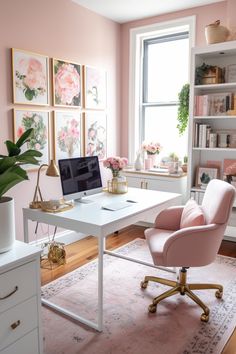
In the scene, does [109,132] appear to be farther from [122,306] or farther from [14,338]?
[14,338]

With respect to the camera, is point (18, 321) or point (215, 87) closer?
point (18, 321)

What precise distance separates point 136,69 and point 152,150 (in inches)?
45.2

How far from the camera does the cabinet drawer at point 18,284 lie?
1.50 meters

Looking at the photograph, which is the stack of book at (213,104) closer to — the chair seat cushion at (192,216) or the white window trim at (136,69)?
the white window trim at (136,69)

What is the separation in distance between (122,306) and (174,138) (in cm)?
255

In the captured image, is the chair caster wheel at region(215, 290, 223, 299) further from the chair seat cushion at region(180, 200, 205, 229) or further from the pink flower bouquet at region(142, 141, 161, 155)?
the pink flower bouquet at region(142, 141, 161, 155)

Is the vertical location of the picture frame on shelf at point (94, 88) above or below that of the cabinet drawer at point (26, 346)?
above

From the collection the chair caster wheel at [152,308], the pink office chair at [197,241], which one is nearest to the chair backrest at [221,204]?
the pink office chair at [197,241]

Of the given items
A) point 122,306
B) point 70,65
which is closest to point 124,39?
point 70,65

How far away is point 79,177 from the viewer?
267 centimetres

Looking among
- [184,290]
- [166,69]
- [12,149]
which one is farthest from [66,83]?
[184,290]

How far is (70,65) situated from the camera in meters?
3.65

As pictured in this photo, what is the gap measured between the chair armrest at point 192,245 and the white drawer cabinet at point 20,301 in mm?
984

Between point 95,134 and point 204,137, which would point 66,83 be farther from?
point 204,137
